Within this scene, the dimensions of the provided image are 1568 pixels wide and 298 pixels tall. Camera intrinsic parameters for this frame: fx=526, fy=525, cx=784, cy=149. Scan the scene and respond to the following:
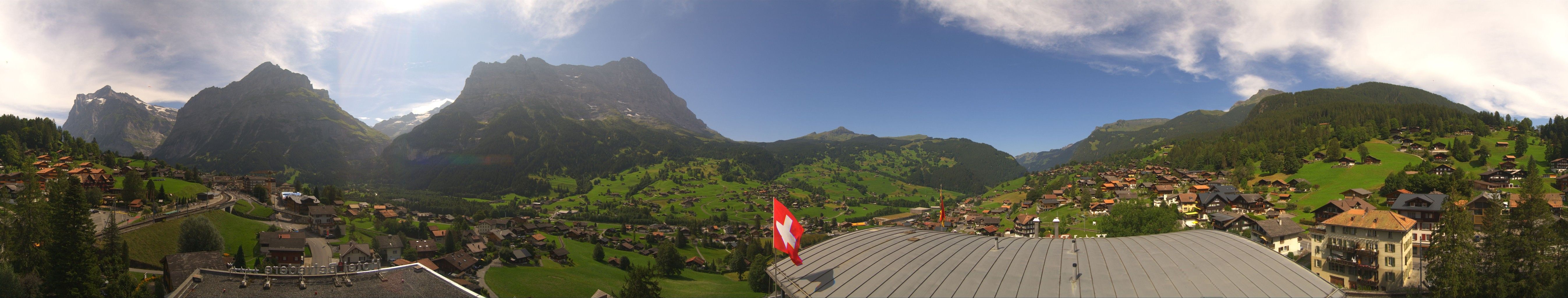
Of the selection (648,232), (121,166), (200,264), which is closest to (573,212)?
(648,232)

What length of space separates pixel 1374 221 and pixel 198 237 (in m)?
91.1

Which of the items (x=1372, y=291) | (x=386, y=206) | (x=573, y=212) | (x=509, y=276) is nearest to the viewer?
(x=1372, y=291)

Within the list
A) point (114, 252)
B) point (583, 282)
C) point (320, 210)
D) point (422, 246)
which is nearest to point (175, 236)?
point (114, 252)

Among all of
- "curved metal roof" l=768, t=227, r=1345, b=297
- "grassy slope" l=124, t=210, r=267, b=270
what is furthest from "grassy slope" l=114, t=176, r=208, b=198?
"curved metal roof" l=768, t=227, r=1345, b=297

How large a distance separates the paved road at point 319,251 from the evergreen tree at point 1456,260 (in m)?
76.6

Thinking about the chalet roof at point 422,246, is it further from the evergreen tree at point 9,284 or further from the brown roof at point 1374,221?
the brown roof at point 1374,221

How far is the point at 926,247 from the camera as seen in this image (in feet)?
66.3

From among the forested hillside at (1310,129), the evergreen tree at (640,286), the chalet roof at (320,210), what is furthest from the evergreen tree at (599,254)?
the forested hillside at (1310,129)

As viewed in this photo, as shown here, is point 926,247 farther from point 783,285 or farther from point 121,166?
point 121,166

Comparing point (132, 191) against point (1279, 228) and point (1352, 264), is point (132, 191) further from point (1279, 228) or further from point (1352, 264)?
point (1279, 228)

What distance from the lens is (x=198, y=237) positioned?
149 ft

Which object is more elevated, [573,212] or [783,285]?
[783,285]

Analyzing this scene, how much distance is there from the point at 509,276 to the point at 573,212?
3364 inches

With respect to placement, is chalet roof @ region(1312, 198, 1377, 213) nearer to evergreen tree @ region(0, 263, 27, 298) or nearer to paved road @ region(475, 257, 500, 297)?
paved road @ region(475, 257, 500, 297)
